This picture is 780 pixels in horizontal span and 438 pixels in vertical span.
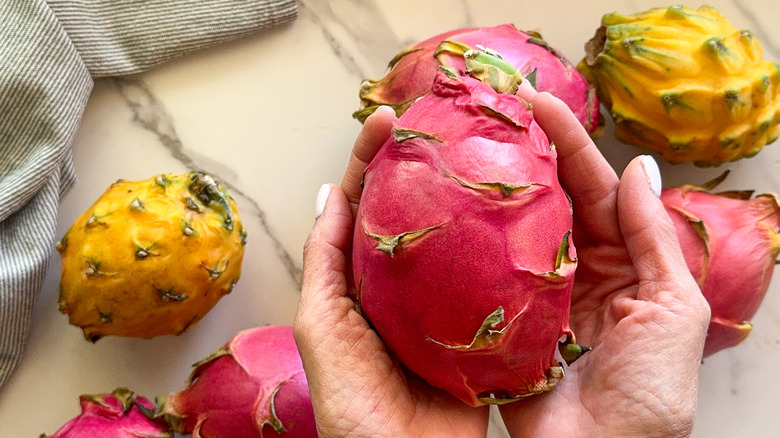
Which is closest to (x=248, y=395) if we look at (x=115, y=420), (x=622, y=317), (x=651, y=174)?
(x=115, y=420)

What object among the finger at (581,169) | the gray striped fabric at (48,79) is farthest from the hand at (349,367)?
the gray striped fabric at (48,79)

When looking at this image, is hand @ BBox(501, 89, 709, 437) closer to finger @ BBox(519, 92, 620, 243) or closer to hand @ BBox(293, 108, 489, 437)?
finger @ BBox(519, 92, 620, 243)

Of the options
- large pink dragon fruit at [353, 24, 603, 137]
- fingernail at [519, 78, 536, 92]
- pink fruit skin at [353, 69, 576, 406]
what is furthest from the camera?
large pink dragon fruit at [353, 24, 603, 137]

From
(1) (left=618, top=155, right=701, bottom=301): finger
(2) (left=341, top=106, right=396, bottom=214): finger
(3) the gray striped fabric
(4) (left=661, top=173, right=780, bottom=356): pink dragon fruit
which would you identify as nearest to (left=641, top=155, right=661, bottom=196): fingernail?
(1) (left=618, top=155, right=701, bottom=301): finger

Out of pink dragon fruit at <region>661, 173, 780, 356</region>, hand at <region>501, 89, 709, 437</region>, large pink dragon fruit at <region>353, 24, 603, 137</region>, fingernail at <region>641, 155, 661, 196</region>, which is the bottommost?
pink dragon fruit at <region>661, 173, 780, 356</region>

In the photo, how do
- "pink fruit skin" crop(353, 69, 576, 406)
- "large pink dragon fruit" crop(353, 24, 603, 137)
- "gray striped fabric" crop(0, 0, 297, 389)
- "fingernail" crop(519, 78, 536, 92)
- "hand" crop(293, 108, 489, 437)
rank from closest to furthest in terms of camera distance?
"pink fruit skin" crop(353, 69, 576, 406) < "hand" crop(293, 108, 489, 437) < "fingernail" crop(519, 78, 536, 92) < "large pink dragon fruit" crop(353, 24, 603, 137) < "gray striped fabric" crop(0, 0, 297, 389)

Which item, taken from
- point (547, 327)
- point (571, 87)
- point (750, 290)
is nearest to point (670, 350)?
point (547, 327)

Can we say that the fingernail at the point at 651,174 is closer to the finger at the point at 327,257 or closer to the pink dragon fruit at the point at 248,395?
the finger at the point at 327,257
